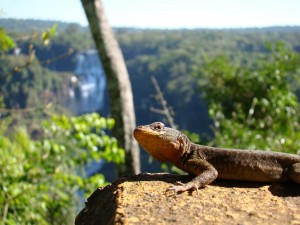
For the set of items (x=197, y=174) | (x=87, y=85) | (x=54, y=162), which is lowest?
(x=87, y=85)

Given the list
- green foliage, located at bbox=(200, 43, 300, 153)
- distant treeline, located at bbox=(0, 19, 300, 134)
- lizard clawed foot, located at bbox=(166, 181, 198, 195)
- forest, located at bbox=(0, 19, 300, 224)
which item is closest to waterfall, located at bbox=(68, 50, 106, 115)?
distant treeline, located at bbox=(0, 19, 300, 134)

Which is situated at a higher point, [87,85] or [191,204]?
[191,204]

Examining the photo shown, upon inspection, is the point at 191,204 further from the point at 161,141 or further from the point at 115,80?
the point at 115,80

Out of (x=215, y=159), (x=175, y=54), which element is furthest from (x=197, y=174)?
(x=175, y=54)

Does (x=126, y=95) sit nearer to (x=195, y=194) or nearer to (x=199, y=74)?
(x=195, y=194)

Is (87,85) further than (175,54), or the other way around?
(87,85)

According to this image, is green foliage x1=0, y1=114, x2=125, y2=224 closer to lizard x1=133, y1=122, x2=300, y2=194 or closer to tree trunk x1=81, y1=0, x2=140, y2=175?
tree trunk x1=81, y1=0, x2=140, y2=175
